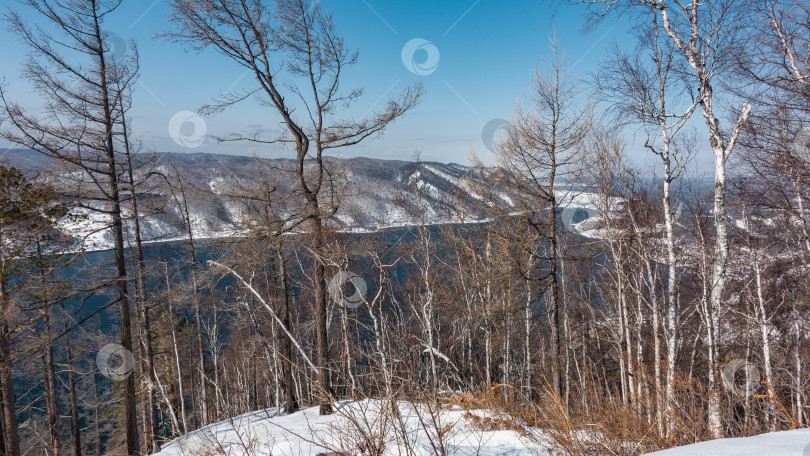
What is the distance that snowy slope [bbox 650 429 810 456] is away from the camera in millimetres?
1938

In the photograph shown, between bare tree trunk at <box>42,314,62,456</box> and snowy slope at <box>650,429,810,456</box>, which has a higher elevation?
snowy slope at <box>650,429,810,456</box>

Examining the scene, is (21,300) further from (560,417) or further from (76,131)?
(560,417)

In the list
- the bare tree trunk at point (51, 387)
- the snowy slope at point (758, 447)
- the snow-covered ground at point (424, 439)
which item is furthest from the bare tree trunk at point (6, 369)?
the snowy slope at point (758, 447)

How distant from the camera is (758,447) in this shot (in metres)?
2.02

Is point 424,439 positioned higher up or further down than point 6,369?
further down

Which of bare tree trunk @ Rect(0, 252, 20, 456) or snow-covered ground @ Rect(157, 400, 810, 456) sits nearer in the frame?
snow-covered ground @ Rect(157, 400, 810, 456)

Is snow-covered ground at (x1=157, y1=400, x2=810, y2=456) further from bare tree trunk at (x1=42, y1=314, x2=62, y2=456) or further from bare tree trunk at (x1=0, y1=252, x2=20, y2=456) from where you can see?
bare tree trunk at (x1=42, y1=314, x2=62, y2=456)

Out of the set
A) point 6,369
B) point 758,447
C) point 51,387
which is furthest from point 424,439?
point 51,387

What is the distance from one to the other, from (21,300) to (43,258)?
3.40ft

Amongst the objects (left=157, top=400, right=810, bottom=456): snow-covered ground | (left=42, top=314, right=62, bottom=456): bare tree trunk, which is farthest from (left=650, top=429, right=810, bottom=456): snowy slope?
(left=42, top=314, right=62, bottom=456): bare tree trunk

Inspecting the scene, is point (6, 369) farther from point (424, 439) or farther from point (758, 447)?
point (758, 447)

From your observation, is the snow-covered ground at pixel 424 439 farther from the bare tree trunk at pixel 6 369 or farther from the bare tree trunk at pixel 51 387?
the bare tree trunk at pixel 51 387

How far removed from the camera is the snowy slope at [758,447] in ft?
6.36

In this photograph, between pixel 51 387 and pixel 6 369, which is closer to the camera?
pixel 6 369
